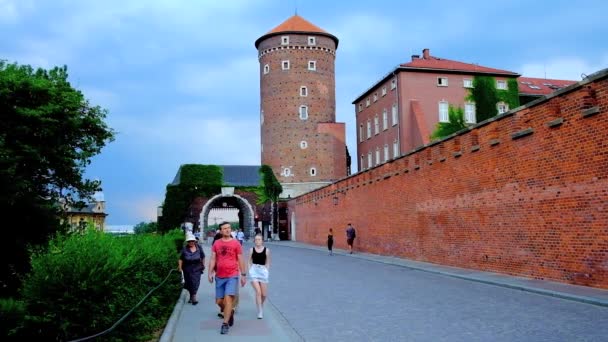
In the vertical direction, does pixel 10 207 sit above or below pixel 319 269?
above

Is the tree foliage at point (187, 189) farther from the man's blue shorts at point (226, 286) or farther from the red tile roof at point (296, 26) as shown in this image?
the man's blue shorts at point (226, 286)

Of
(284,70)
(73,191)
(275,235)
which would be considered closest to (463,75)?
(284,70)

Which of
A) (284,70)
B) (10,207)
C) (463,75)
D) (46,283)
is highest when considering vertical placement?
(284,70)

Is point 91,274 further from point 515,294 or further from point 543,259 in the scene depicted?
point 543,259

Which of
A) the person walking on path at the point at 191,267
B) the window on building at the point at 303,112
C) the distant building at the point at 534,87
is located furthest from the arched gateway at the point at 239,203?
the person walking on path at the point at 191,267

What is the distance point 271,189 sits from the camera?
60.7m

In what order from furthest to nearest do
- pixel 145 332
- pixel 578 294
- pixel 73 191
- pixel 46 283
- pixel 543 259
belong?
pixel 73 191 < pixel 543 259 < pixel 578 294 < pixel 145 332 < pixel 46 283

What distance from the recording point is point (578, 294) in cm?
1153

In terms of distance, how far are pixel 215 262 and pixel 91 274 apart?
314 cm

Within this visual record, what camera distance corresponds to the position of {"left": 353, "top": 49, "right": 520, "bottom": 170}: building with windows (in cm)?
4631

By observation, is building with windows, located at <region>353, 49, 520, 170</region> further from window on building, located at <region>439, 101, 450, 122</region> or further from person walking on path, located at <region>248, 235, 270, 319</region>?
person walking on path, located at <region>248, 235, 270, 319</region>

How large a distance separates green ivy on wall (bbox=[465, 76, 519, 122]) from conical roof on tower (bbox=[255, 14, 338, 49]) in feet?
65.2

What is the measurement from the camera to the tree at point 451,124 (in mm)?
46031

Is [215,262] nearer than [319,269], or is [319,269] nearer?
[215,262]
